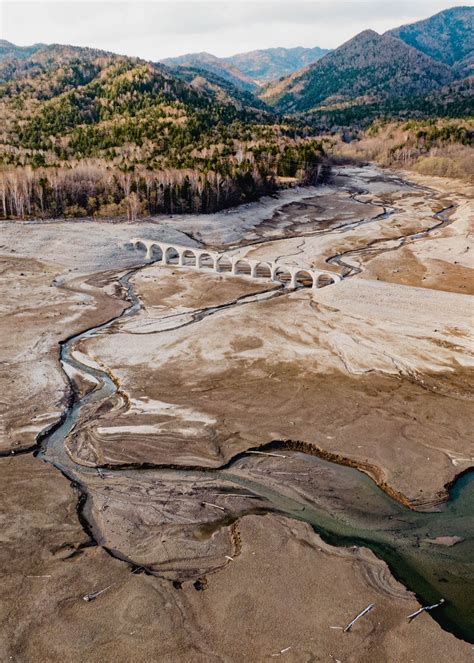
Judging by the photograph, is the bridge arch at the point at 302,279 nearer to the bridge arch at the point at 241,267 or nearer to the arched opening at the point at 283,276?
the arched opening at the point at 283,276

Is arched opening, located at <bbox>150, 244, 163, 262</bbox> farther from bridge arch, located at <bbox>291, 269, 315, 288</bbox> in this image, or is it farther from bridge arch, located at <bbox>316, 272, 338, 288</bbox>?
bridge arch, located at <bbox>316, 272, 338, 288</bbox>

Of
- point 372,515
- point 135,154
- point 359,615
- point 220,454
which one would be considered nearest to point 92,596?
point 359,615

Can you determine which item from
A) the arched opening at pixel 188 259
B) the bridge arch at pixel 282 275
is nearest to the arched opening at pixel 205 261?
the arched opening at pixel 188 259

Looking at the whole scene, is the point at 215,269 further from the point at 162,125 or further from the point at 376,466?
the point at 162,125

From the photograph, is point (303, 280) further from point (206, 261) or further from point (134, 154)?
point (134, 154)

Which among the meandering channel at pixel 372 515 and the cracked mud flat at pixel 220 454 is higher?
the cracked mud flat at pixel 220 454

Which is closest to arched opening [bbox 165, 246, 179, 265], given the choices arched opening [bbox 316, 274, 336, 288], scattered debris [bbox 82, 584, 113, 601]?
arched opening [bbox 316, 274, 336, 288]
